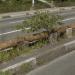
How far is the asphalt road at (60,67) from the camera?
9.12m

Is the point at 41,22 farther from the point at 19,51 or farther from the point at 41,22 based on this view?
the point at 19,51

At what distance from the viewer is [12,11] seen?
108ft

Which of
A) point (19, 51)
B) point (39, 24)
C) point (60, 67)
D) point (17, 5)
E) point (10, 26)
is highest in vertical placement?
point (39, 24)

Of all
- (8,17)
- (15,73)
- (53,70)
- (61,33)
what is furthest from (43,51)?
(8,17)

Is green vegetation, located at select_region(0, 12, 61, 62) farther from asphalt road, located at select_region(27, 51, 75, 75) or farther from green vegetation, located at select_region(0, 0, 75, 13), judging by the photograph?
green vegetation, located at select_region(0, 0, 75, 13)

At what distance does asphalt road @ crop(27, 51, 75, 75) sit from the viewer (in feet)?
29.9

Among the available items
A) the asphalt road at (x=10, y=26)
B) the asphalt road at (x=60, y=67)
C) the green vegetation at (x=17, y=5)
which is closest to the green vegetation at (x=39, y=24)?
the asphalt road at (x=60, y=67)

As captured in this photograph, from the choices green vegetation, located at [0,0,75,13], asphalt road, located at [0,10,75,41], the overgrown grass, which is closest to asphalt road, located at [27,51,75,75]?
the overgrown grass

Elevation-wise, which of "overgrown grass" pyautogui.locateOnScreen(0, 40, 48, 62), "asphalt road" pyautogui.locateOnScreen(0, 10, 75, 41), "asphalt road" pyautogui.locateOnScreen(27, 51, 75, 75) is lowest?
"asphalt road" pyautogui.locateOnScreen(0, 10, 75, 41)

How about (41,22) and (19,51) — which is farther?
(41,22)

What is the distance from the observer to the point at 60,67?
9703 millimetres

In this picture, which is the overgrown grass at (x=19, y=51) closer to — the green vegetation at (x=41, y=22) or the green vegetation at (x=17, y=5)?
the green vegetation at (x=41, y=22)

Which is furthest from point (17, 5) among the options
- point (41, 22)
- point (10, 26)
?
point (41, 22)

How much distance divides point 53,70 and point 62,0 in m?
35.1
